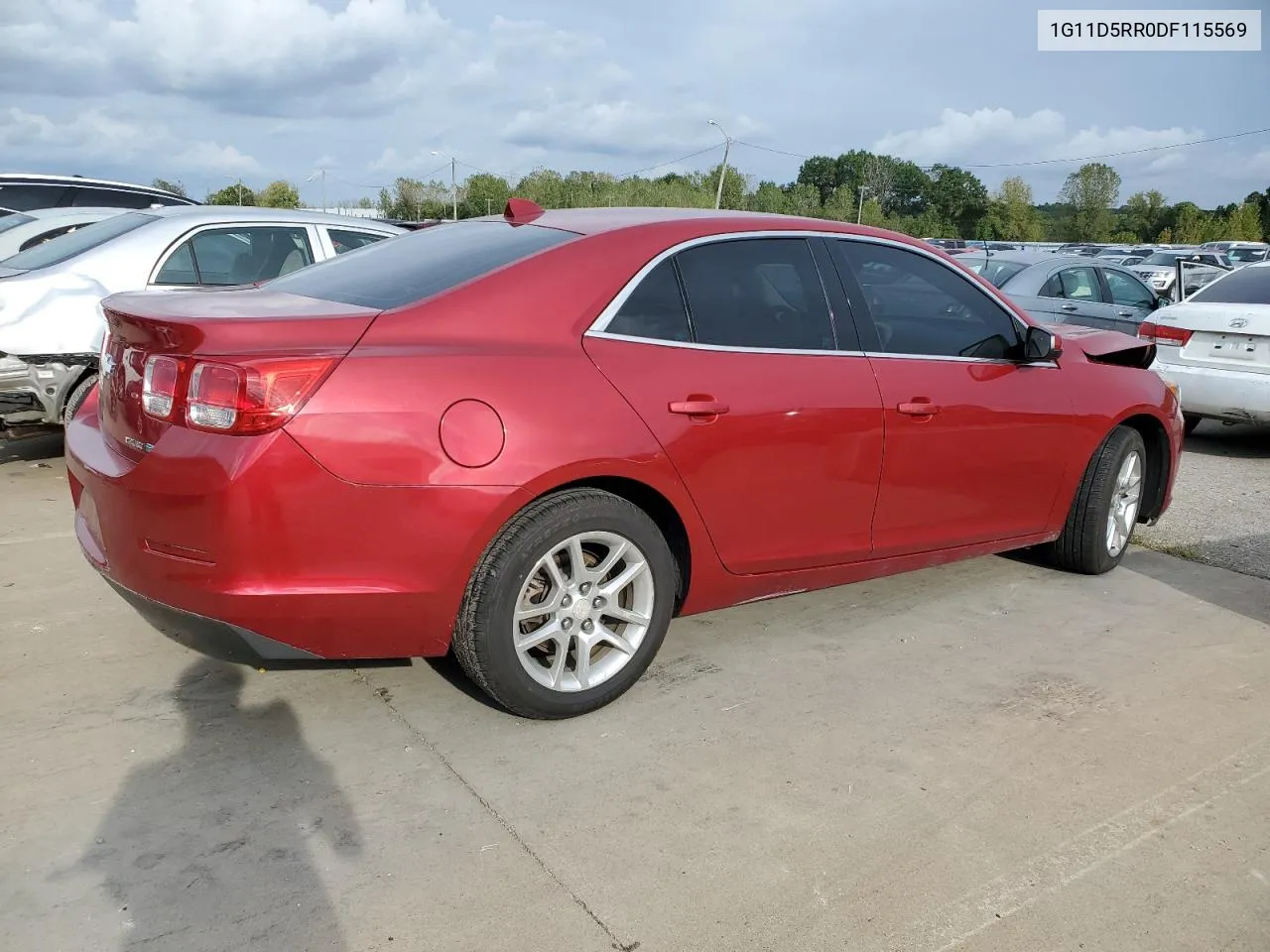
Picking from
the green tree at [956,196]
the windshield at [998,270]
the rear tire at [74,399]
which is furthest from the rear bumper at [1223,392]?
the green tree at [956,196]

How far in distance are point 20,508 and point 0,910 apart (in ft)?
11.9

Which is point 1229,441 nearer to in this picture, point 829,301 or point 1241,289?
point 1241,289

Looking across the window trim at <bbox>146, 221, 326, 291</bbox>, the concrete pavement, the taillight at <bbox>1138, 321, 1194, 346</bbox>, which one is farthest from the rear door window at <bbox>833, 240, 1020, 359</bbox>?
the taillight at <bbox>1138, 321, 1194, 346</bbox>

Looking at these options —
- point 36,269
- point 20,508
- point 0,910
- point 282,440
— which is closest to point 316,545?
point 282,440

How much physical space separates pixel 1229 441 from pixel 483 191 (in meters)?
81.7

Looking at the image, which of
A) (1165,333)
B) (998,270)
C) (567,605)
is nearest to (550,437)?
(567,605)

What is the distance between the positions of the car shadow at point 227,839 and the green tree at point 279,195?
8646 cm

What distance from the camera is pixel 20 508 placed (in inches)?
213

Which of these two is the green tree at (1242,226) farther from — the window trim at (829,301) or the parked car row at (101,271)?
the window trim at (829,301)

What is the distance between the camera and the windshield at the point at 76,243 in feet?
20.3

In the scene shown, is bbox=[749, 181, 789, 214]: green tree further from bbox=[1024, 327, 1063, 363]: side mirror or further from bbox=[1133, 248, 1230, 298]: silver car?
bbox=[1024, 327, 1063, 363]: side mirror

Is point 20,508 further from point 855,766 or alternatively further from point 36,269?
point 855,766

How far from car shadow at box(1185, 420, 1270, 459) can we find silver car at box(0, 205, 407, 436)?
6892mm

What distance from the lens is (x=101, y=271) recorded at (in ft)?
19.5
